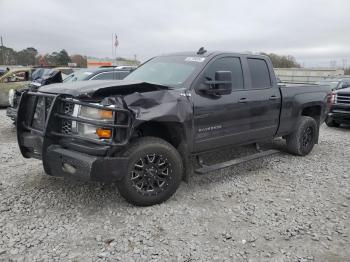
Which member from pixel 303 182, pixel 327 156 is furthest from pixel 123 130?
pixel 327 156

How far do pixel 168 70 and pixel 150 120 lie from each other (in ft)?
4.38

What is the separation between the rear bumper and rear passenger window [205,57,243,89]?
1.91 meters

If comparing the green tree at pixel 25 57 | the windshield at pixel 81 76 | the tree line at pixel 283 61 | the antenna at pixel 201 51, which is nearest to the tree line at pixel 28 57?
the green tree at pixel 25 57

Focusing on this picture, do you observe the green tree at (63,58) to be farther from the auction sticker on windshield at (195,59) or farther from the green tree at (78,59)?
the auction sticker on windshield at (195,59)

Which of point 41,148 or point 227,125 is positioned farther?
point 227,125

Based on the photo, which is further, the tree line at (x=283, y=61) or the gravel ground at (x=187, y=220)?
the tree line at (x=283, y=61)

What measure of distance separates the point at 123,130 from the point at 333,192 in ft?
10.2

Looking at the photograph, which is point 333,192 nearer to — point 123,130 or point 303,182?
point 303,182

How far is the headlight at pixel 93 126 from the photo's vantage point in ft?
12.1

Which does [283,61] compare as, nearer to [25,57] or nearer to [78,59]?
[78,59]

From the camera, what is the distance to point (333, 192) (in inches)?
191

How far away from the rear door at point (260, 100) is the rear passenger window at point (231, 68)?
14 cm

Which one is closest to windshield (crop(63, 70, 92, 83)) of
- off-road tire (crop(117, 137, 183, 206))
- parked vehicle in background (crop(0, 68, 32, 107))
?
parked vehicle in background (crop(0, 68, 32, 107))

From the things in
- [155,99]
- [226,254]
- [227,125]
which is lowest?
[226,254]
